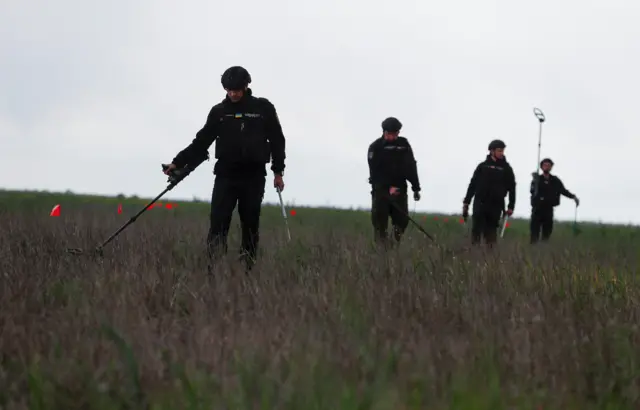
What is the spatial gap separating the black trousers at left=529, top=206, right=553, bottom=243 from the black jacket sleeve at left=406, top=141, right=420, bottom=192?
573 cm

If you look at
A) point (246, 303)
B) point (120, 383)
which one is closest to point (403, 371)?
point (120, 383)

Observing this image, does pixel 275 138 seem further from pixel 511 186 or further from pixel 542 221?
pixel 542 221

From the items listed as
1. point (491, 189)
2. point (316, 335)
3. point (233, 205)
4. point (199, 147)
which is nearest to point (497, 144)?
point (491, 189)

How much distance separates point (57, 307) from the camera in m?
5.97

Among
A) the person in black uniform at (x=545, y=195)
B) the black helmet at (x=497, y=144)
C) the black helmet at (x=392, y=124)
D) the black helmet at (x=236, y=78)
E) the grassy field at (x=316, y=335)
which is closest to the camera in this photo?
the grassy field at (x=316, y=335)

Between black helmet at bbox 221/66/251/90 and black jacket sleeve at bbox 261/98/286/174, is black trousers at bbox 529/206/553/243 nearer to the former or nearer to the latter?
black jacket sleeve at bbox 261/98/286/174

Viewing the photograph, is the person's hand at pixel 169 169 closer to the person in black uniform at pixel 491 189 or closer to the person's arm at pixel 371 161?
the person's arm at pixel 371 161

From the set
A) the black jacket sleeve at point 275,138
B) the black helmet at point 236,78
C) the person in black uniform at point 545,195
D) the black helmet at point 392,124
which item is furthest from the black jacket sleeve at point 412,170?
the person in black uniform at point 545,195

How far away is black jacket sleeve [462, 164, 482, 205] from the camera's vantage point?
520 inches

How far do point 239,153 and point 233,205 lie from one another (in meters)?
0.58

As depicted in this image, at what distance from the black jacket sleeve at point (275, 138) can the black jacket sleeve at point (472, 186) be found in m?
5.42

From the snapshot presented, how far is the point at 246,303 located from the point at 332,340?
133cm

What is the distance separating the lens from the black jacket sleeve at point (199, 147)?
8.39 meters

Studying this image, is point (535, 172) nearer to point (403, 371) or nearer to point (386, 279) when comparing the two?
point (386, 279)
